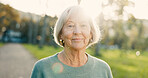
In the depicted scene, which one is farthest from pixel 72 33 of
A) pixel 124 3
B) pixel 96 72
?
pixel 124 3

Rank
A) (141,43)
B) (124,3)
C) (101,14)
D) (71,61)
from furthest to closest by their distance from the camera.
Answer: (141,43), (101,14), (124,3), (71,61)

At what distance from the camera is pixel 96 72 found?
233cm

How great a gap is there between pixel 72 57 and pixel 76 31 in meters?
0.30

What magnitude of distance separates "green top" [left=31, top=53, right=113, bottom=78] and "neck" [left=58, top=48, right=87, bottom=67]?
0.05m

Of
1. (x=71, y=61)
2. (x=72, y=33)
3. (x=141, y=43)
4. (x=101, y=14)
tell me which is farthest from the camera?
(x=141, y=43)

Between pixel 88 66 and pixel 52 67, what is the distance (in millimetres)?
344

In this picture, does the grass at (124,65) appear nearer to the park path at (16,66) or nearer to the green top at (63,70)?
the park path at (16,66)

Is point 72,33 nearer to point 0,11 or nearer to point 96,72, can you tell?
point 96,72

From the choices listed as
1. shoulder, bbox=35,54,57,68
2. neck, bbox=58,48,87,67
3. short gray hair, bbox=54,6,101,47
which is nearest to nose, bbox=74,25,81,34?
short gray hair, bbox=54,6,101,47

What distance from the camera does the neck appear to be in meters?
2.31

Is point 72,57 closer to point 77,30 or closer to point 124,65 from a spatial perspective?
point 77,30

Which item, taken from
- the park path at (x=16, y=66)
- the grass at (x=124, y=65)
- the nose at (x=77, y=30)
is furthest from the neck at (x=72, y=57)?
the park path at (x=16, y=66)

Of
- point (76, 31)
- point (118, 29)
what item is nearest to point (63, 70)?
point (76, 31)

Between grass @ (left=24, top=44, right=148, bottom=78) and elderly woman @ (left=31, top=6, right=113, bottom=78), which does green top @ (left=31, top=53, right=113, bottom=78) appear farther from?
grass @ (left=24, top=44, right=148, bottom=78)
